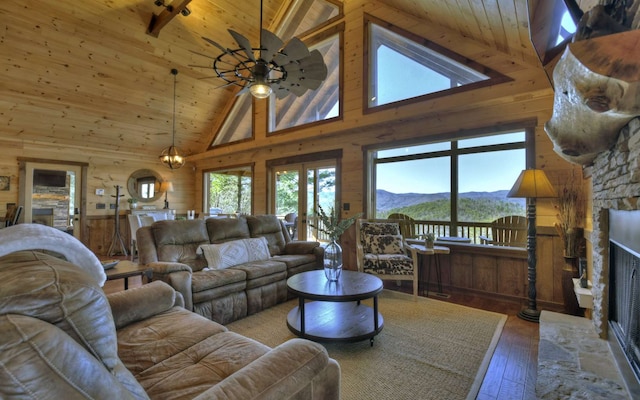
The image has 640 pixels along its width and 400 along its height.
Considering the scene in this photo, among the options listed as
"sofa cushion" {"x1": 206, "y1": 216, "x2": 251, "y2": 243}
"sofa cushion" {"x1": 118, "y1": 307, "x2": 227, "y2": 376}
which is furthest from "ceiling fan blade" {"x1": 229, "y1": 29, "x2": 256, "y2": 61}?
"sofa cushion" {"x1": 118, "y1": 307, "x2": 227, "y2": 376}

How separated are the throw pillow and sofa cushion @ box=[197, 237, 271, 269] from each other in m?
1.42

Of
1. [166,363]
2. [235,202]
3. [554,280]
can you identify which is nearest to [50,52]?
[235,202]

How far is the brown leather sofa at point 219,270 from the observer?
2727 millimetres

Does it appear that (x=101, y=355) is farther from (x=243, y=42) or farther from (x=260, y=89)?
(x=260, y=89)

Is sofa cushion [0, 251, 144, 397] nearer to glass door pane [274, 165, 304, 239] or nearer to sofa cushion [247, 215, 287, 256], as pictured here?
sofa cushion [247, 215, 287, 256]

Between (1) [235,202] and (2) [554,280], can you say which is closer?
(2) [554,280]

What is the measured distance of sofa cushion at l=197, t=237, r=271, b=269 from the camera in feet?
10.8

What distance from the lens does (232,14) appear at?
5.48 meters

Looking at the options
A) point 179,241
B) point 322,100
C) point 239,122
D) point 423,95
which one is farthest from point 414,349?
point 239,122

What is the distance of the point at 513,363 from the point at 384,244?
80.9 inches

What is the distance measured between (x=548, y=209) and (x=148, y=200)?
8176mm

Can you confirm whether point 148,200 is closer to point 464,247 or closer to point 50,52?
point 50,52

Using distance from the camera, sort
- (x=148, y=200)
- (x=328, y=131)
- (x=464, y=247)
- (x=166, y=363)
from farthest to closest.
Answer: (x=148, y=200)
(x=328, y=131)
(x=464, y=247)
(x=166, y=363)

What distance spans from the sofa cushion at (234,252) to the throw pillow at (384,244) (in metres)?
1.42
